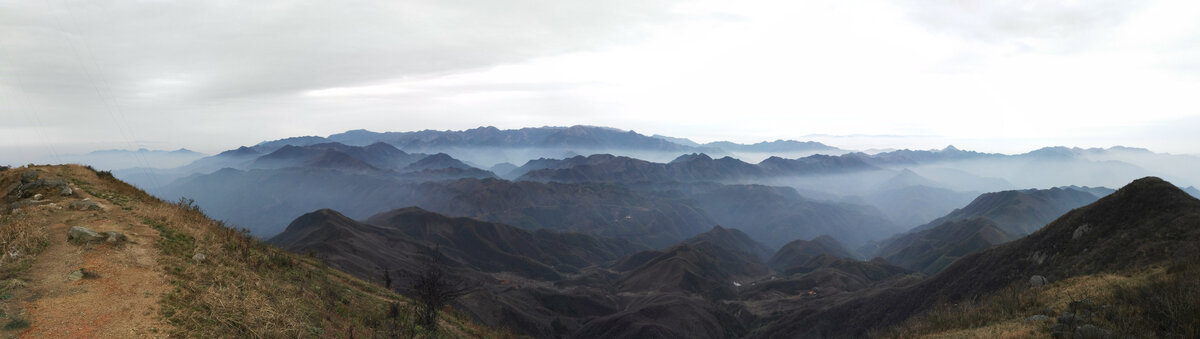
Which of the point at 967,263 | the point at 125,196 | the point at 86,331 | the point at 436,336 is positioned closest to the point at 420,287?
the point at 436,336

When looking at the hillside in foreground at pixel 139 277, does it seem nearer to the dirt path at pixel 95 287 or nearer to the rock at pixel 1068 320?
the dirt path at pixel 95 287

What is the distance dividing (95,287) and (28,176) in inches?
449

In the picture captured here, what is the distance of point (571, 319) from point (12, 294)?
89499mm

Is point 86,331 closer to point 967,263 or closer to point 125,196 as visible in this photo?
point 125,196

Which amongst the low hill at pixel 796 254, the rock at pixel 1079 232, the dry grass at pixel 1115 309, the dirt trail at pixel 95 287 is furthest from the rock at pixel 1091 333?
the low hill at pixel 796 254

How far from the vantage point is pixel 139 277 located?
13.7 metres

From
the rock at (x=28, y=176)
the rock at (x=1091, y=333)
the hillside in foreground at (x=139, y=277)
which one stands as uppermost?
the rock at (x=28, y=176)

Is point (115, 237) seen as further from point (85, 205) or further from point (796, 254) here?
point (796, 254)

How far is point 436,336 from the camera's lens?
21.3 metres

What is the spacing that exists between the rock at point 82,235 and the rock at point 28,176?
7.22m

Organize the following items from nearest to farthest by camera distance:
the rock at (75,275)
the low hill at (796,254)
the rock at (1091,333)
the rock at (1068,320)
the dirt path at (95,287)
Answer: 1. the dirt path at (95,287)
2. the rock at (75,275)
3. the rock at (1091,333)
4. the rock at (1068,320)
5. the low hill at (796,254)

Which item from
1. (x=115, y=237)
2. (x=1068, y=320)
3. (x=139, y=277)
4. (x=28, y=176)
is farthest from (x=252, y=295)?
(x=1068, y=320)

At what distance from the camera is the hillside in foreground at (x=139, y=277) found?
1205cm

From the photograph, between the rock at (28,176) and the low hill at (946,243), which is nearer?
the rock at (28,176)
